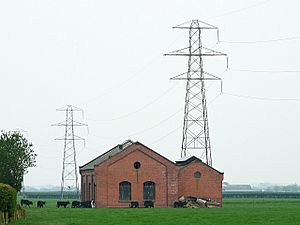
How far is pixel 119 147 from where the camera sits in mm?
100188

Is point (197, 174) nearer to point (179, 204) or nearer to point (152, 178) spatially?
point (152, 178)

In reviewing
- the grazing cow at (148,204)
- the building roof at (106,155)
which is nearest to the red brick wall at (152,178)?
the grazing cow at (148,204)

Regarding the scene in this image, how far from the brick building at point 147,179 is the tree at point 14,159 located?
15.6 m

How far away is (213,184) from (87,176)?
14.7 metres

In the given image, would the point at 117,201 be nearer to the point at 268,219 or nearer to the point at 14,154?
the point at 14,154

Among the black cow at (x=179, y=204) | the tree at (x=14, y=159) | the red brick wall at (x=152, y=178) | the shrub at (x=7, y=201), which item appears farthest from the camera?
the red brick wall at (x=152, y=178)

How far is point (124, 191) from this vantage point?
9300 cm

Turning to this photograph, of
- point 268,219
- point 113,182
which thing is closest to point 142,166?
point 113,182

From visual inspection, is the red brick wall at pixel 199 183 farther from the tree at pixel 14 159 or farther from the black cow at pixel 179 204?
the tree at pixel 14 159

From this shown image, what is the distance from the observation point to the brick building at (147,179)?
9231cm

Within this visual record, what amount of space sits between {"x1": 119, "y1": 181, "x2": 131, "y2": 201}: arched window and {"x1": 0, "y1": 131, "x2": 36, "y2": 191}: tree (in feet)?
55.4

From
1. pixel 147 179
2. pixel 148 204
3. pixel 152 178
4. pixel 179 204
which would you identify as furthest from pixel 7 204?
pixel 152 178

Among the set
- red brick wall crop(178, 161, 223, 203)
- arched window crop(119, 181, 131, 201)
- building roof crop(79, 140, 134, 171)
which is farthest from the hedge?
building roof crop(79, 140, 134, 171)

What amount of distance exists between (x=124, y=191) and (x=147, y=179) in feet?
9.16
